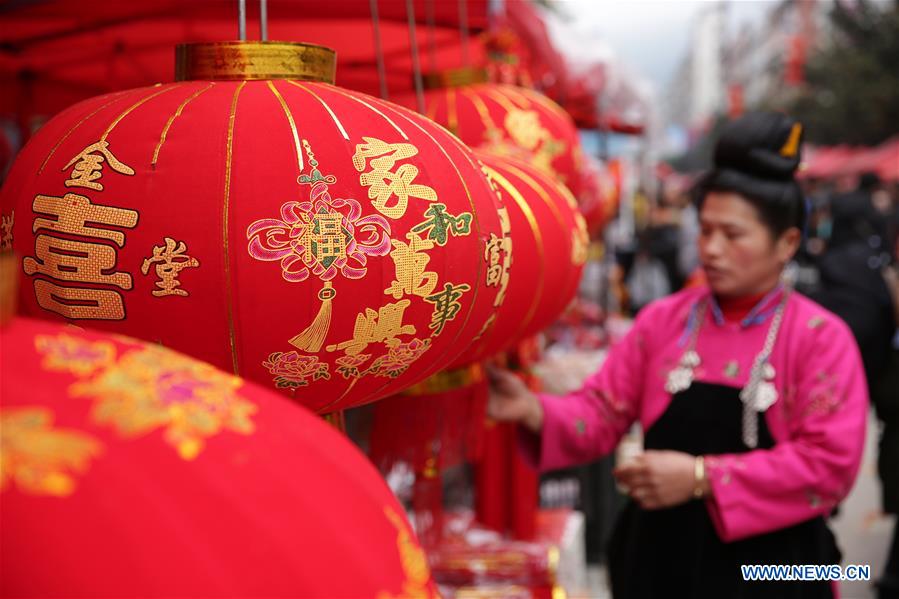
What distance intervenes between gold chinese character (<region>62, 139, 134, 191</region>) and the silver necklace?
3.85 ft

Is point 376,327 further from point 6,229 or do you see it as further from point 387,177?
point 6,229

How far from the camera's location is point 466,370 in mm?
1560

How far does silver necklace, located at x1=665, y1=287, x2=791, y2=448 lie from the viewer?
1.65 meters

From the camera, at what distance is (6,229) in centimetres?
84

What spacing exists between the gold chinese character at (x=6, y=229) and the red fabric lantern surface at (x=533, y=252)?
527 millimetres

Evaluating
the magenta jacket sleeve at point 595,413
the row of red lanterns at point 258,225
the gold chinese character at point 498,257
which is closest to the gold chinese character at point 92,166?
the row of red lanterns at point 258,225

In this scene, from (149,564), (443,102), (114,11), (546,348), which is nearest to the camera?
(149,564)

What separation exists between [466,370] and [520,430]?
0.35 meters

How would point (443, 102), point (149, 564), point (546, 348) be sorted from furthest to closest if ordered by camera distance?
1. point (546, 348)
2. point (443, 102)
3. point (149, 564)

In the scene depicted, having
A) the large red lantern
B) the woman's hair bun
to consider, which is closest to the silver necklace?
the woman's hair bun

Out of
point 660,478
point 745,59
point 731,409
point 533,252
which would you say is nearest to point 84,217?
point 533,252

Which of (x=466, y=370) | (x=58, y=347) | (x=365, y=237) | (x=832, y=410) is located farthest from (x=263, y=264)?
(x=832, y=410)

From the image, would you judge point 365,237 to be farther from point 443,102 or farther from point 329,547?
point 443,102

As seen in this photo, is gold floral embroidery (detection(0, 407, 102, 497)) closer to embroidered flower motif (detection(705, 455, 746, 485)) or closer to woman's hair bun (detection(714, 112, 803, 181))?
embroidered flower motif (detection(705, 455, 746, 485))
